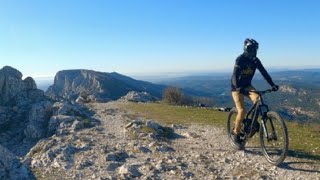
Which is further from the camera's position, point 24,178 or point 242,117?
point 242,117

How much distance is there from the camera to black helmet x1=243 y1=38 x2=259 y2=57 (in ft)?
48.4

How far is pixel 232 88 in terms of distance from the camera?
50.8ft

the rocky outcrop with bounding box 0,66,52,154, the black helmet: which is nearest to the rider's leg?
the black helmet

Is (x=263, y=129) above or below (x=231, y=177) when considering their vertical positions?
above

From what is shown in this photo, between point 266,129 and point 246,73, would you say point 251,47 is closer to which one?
point 246,73

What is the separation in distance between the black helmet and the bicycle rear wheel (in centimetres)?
244

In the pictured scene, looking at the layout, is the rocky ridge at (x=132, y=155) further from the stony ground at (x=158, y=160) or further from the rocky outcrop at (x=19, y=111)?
the rocky outcrop at (x=19, y=111)

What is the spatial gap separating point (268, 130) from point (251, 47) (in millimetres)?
3213

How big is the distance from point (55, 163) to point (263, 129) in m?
8.90

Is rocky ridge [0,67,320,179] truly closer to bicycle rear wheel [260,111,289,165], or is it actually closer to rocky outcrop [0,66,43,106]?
bicycle rear wheel [260,111,289,165]

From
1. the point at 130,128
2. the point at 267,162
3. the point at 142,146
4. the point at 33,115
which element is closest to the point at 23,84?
the point at 33,115

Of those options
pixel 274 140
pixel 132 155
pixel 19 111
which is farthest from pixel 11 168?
pixel 19 111

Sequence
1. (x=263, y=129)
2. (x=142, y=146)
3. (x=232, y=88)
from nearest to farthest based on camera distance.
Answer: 1. (x=263, y=129)
2. (x=232, y=88)
3. (x=142, y=146)

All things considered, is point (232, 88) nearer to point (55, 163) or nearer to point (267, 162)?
point (267, 162)
